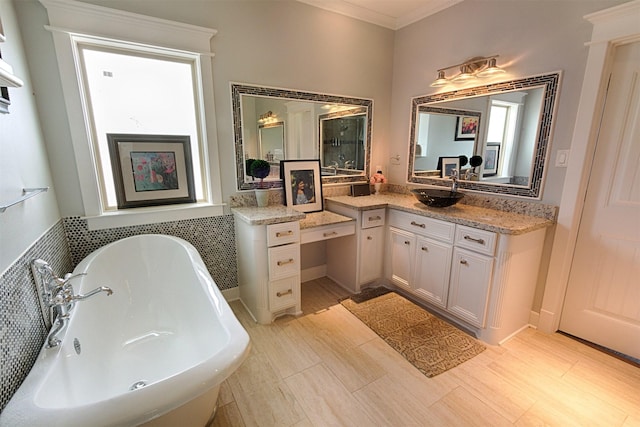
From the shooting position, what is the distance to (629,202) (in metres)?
1.84

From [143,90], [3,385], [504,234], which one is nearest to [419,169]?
[504,234]

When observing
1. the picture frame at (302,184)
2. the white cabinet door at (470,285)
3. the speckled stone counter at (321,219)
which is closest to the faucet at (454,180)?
the white cabinet door at (470,285)

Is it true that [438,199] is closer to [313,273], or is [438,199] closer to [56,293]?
[313,273]

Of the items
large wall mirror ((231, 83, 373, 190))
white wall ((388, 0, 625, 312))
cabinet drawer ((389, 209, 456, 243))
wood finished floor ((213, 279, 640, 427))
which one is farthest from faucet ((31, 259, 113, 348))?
white wall ((388, 0, 625, 312))

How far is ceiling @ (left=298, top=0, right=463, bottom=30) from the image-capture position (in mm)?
2625

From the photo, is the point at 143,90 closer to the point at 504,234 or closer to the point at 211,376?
the point at 211,376

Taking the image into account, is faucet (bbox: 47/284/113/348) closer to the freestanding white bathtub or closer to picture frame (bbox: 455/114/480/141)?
the freestanding white bathtub

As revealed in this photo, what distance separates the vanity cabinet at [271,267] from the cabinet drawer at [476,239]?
4.09 ft

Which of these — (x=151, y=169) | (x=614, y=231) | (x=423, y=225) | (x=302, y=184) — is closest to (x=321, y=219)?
(x=302, y=184)

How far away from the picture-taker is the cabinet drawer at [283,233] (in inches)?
87.3

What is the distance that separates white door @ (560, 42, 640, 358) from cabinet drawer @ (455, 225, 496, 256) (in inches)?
27.0

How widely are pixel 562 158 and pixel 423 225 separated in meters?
1.05

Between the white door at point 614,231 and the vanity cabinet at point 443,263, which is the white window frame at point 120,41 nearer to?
the vanity cabinet at point 443,263

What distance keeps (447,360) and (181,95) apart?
2.84 meters
